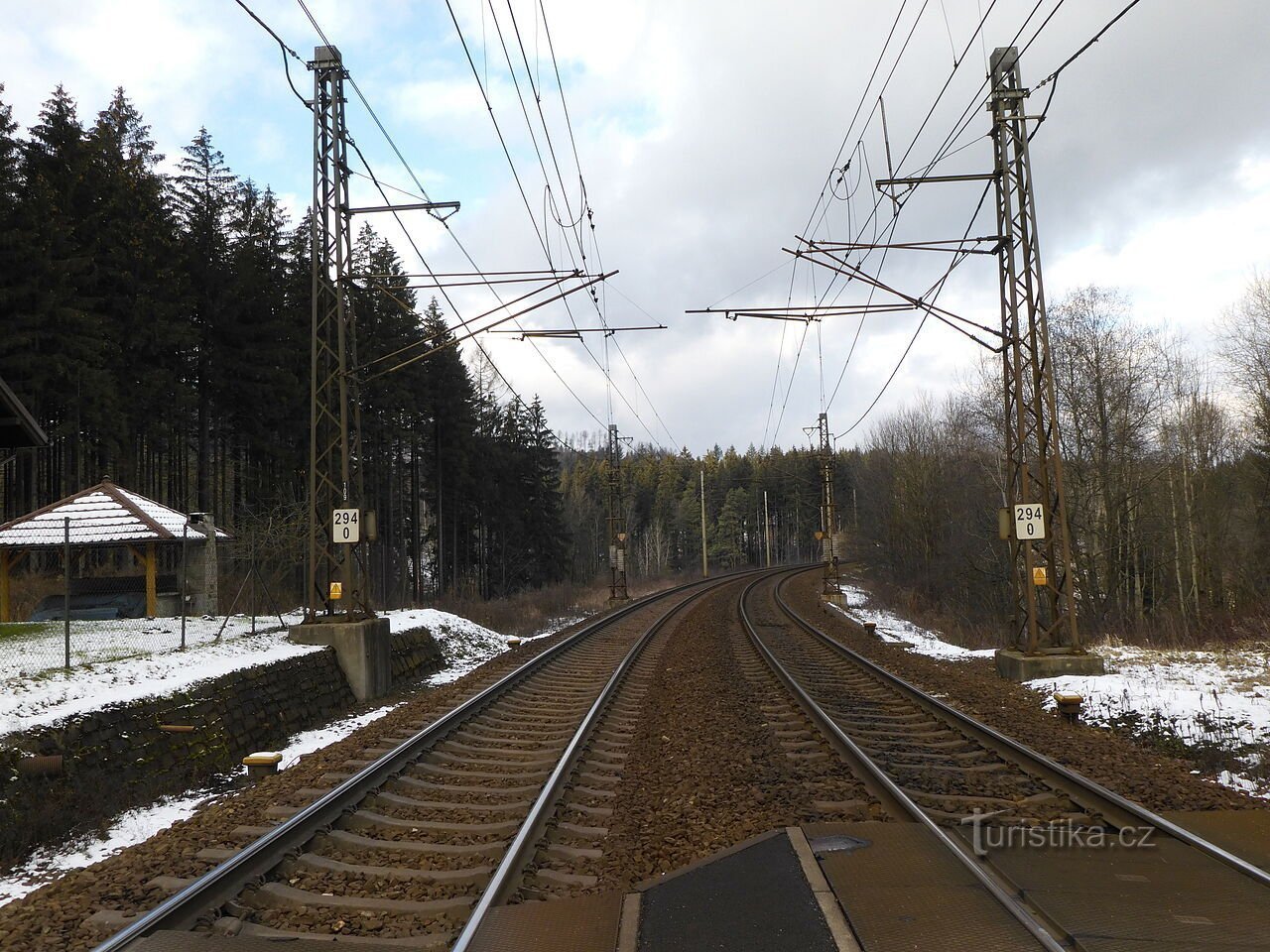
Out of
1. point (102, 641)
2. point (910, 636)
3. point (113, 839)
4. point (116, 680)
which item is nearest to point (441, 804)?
point (113, 839)

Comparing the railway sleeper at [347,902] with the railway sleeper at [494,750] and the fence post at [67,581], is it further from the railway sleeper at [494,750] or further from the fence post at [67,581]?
the fence post at [67,581]

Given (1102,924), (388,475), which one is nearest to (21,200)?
(388,475)

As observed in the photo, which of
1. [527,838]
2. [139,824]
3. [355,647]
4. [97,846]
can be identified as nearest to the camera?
[527,838]

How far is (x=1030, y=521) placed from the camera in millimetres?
13148

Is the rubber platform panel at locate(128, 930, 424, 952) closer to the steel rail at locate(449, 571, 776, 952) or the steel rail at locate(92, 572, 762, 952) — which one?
the steel rail at locate(92, 572, 762, 952)

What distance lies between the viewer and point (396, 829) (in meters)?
6.16

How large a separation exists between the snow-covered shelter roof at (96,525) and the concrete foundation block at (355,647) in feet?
18.3

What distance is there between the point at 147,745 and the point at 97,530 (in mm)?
11831

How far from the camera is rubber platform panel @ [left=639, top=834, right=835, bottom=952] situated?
4.02 meters

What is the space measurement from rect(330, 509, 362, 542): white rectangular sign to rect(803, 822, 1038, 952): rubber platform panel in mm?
10507

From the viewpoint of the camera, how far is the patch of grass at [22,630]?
555 inches

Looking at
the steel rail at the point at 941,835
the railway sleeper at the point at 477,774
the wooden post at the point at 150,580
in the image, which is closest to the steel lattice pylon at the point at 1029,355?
the steel rail at the point at 941,835

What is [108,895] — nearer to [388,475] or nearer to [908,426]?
[388,475]

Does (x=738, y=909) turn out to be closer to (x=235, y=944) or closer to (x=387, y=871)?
(x=387, y=871)
